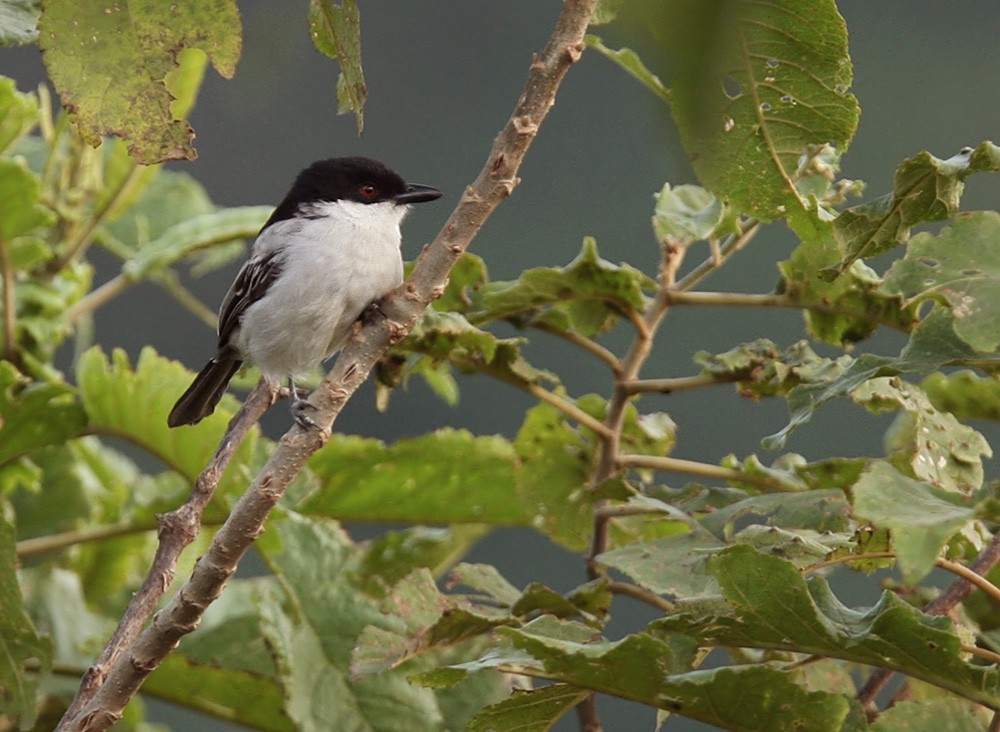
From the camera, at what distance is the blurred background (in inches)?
481

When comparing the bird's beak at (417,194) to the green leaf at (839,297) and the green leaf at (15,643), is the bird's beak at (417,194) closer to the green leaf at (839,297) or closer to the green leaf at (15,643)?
the green leaf at (839,297)

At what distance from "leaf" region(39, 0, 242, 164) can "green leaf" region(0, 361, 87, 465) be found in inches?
42.4

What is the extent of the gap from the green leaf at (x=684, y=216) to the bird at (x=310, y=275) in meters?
0.61

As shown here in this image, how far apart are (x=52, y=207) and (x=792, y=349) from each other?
1761 millimetres

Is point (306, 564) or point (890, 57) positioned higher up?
point (890, 57)

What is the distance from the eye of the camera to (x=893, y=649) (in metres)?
1.82

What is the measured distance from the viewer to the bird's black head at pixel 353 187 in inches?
140

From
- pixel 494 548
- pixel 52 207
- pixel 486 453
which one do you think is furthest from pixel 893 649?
pixel 494 548

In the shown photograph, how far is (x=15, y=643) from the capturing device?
2.42 m

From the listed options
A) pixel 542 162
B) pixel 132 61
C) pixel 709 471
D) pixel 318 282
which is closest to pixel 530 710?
pixel 709 471

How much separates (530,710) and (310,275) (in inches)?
59.7

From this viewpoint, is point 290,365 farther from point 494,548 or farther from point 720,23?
point 494,548

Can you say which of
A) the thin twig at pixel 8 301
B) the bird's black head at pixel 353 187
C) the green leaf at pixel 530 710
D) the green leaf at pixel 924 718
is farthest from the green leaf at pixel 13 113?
the green leaf at pixel 924 718

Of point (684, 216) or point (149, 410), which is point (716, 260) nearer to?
point (684, 216)
